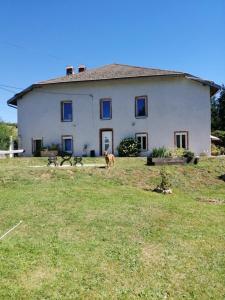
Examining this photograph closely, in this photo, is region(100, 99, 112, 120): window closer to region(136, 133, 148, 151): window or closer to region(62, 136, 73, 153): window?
region(136, 133, 148, 151): window

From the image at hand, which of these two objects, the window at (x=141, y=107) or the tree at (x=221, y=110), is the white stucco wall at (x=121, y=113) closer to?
the window at (x=141, y=107)

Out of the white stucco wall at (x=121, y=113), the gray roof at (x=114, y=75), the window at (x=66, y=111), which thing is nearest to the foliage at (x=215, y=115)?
the gray roof at (x=114, y=75)

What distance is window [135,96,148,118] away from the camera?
29766 millimetres

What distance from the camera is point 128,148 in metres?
29.4

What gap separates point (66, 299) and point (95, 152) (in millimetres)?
25367

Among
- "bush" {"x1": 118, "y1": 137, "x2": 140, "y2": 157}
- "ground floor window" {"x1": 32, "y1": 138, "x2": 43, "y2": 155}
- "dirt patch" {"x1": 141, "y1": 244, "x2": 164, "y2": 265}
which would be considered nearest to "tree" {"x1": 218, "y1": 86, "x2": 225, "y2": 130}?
"bush" {"x1": 118, "y1": 137, "x2": 140, "y2": 157}

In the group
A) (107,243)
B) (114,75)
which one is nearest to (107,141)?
(114,75)

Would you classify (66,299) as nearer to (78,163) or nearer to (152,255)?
(152,255)

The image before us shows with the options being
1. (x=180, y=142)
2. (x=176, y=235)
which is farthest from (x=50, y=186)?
(x=180, y=142)

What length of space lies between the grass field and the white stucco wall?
48.0 ft

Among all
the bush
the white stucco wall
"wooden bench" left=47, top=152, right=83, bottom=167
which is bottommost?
"wooden bench" left=47, top=152, right=83, bottom=167

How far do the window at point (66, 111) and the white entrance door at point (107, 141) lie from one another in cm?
314

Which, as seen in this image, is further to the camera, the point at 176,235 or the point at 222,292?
the point at 176,235

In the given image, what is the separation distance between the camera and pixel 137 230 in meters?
8.96
